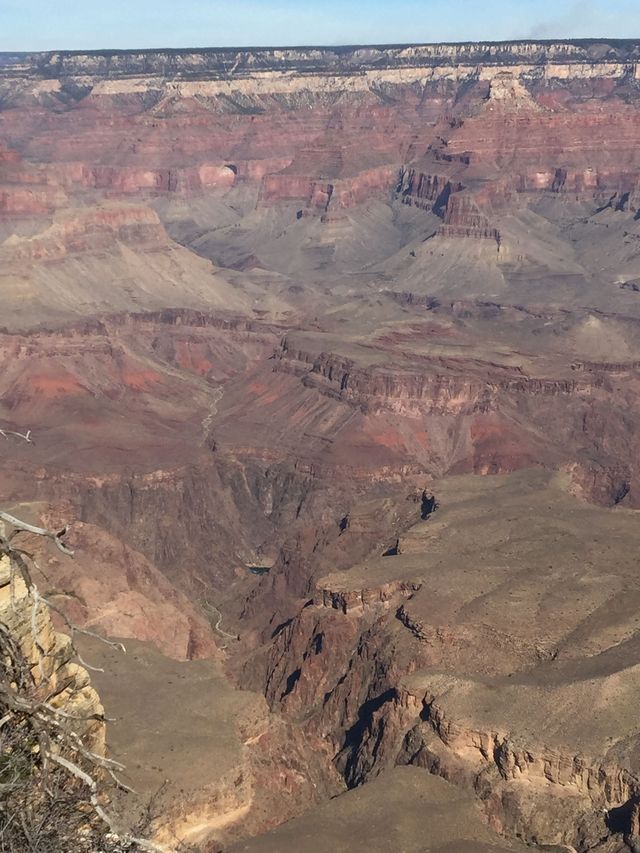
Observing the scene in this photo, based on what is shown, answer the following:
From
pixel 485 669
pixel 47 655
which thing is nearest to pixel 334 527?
pixel 485 669

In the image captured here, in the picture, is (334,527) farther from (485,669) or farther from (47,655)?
(47,655)

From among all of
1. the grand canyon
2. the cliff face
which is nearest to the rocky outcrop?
the grand canyon

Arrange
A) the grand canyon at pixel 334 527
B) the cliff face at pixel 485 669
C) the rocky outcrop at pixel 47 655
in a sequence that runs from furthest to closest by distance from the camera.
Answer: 1. the cliff face at pixel 485 669
2. the grand canyon at pixel 334 527
3. the rocky outcrop at pixel 47 655

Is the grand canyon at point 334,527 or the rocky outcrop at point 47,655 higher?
the rocky outcrop at point 47,655

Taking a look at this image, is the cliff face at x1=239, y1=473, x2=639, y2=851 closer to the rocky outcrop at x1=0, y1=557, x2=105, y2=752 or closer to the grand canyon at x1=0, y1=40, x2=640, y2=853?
the grand canyon at x1=0, y1=40, x2=640, y2=853

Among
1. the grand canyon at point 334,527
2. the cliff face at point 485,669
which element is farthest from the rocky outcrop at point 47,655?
the cliff face at point 485,669

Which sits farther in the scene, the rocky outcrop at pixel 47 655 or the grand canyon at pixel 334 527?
the grand canyon at pixel 334 527

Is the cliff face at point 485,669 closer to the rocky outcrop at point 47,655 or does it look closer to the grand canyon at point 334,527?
the grand canyon at point 334,527

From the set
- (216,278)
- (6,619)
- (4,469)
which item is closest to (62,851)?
(6,619)

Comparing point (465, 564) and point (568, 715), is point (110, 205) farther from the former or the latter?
point (568, 715)

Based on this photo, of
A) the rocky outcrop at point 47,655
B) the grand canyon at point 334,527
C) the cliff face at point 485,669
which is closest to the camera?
the rocky outcrop at point 47,655
